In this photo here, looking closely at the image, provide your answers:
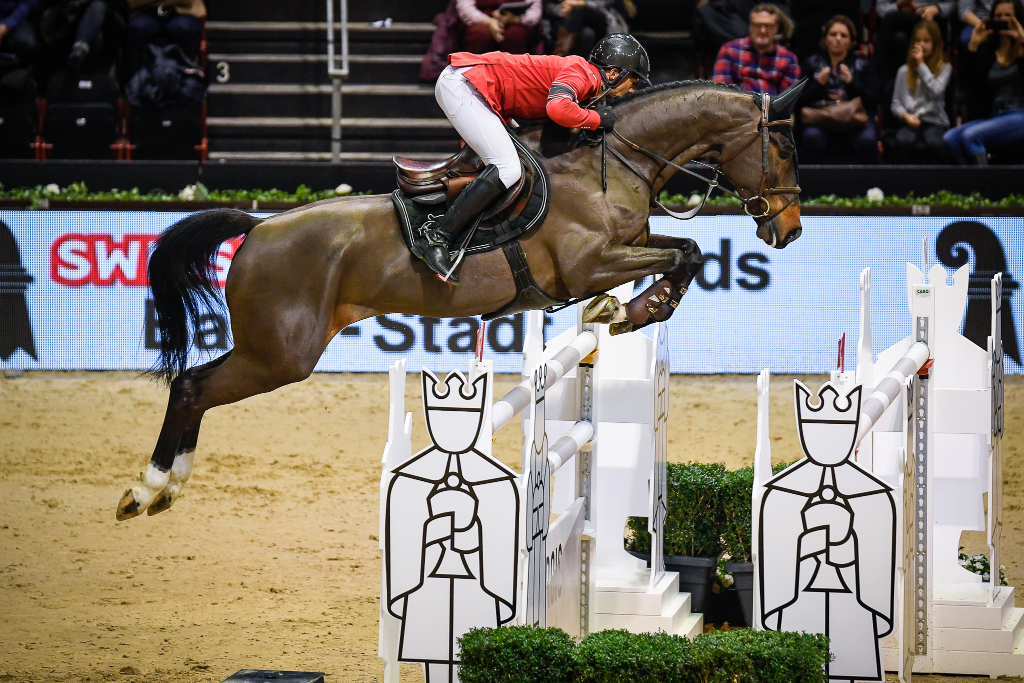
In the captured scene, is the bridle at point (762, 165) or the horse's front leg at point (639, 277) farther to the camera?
the bridle at point (762, 165)

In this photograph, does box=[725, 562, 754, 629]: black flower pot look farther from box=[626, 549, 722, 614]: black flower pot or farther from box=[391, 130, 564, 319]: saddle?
box=[391, 130, 564, 319]: saddle

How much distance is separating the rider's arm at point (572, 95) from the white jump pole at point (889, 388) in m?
1.36

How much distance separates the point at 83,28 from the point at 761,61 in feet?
20.9

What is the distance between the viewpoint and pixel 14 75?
34.9ft

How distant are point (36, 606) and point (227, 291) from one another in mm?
1931

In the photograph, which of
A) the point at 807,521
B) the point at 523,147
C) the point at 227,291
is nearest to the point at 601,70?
the point at 523,147

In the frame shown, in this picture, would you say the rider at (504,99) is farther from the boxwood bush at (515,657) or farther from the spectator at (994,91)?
the spectator at (994,91)

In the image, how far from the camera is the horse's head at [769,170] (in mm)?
4250

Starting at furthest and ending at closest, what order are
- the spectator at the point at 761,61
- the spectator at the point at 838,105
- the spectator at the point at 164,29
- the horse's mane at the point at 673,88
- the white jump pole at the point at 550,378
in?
the spectator at the point at 164,29
the spectator at the point at 838,105
the spectator at the point at 761,61
the horse's mane at the point at 673,88
the white jump pole at the point at 550,378

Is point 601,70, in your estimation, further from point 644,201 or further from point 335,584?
point 335,584

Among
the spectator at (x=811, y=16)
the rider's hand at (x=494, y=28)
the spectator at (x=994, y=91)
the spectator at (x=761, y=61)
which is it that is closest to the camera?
the spectator at (x=761, y=61)

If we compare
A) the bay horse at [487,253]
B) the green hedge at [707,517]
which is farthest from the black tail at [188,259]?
the green hedge at [707,517]

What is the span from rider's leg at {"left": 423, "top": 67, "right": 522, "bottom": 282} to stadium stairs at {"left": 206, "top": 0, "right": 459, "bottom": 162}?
284 inches

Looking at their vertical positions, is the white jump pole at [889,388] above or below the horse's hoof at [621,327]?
below
